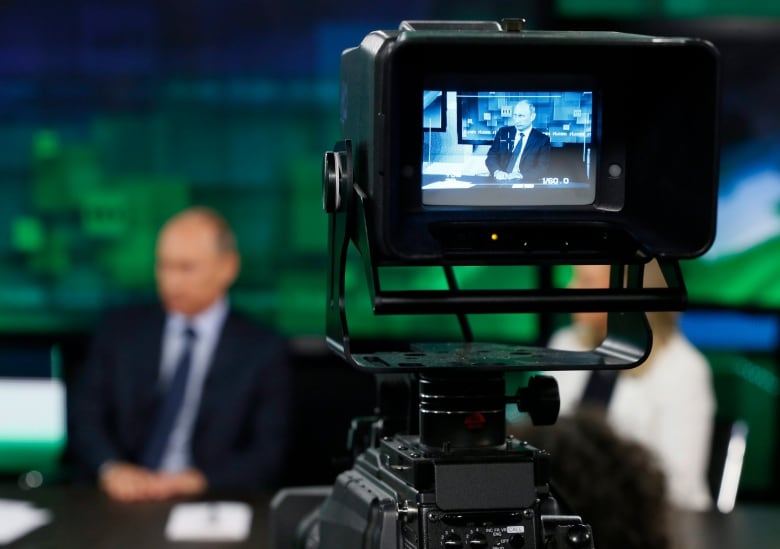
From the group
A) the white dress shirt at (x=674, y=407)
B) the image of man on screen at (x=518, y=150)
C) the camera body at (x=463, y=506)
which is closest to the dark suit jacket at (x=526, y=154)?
the image of man on screen at (x=518, y=150)

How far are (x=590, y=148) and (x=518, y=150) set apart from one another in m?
0.09

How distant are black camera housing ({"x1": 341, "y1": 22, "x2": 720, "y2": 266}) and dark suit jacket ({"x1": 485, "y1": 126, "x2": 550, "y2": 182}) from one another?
0.07ft

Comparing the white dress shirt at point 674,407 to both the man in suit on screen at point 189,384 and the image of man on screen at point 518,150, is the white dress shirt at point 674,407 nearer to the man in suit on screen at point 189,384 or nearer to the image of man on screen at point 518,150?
the man in suit on screen at point 189,384

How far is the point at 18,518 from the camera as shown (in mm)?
2977

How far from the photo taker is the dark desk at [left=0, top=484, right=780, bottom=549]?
2740 millimetres

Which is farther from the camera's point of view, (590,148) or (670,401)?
(670,401)

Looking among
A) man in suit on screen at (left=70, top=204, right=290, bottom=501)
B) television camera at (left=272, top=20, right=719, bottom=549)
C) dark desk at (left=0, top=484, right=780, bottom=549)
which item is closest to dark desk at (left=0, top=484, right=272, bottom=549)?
dark desk at (left=0, top=484, right=780, bottom=549)

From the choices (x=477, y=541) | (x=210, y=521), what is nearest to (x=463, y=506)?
(x=477, y=541)

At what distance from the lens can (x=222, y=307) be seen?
405 cm

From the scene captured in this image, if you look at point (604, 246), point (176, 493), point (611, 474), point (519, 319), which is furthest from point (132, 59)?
point (604, 246)

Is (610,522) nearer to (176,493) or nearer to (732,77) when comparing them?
(176,493)

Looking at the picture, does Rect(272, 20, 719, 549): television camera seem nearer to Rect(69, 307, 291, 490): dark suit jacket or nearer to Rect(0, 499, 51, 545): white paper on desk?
Rect(0, 499, 51, 545): white paper on desk

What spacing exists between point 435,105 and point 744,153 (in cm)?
354

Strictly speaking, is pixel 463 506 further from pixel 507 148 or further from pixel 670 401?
pixel 670 401
